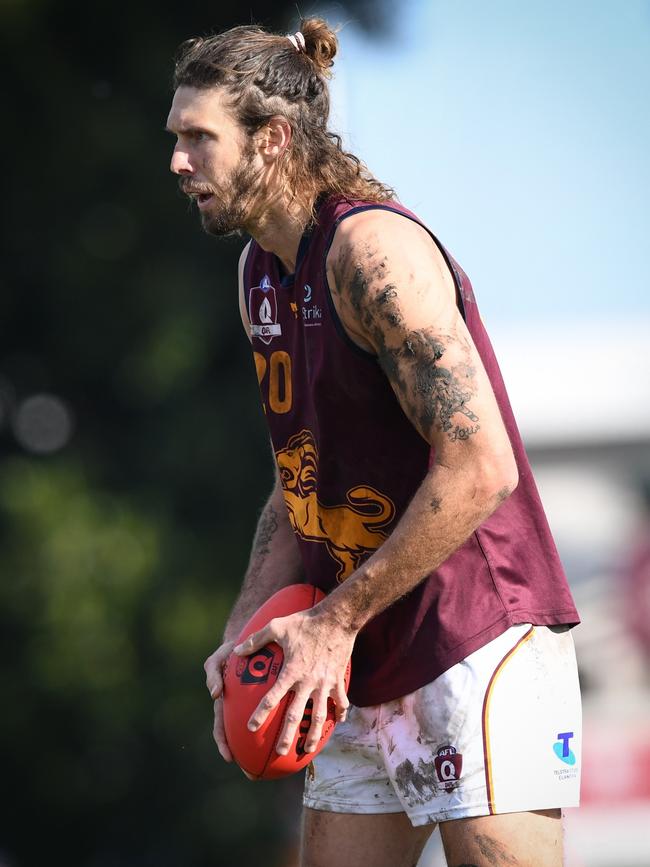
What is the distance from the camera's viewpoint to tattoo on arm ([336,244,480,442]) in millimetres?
2400

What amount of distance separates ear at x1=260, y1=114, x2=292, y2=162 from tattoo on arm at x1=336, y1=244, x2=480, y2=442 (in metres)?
0.52

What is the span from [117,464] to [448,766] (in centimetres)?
513

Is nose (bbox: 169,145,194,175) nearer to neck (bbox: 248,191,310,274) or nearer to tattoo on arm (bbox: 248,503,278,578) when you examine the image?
neck (bbox: 248,191,310,274)

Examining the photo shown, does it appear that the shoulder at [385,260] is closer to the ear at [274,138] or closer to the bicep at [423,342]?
the bicep at [423,342]

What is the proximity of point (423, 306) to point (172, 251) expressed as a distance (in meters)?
5.28

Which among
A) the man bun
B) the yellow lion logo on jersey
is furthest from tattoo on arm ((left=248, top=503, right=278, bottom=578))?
the man bun

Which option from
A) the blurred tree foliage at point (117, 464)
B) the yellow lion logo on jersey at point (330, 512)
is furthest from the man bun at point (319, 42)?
the blurred tree foliage at point (117, 464)

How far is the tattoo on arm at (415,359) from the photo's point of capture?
2400 mm

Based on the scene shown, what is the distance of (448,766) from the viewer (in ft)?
8.42

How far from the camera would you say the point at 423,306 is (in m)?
2.44

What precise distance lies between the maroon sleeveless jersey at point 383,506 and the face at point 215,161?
182mm

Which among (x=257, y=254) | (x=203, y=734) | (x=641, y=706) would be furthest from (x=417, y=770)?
(x=203, y=734)

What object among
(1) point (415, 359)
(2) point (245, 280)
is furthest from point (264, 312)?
(1) point (415, 359)

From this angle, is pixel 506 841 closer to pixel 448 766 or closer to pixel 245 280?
pixel 448 766
